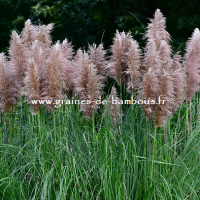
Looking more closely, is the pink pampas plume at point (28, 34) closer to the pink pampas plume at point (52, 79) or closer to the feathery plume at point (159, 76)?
the pink pampas plume at point (52, 79)

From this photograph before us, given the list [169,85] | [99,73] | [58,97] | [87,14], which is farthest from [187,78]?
[87,14]

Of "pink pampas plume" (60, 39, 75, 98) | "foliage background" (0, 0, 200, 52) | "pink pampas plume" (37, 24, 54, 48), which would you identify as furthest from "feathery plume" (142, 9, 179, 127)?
"foliage background" (0, 0, 200, 52)

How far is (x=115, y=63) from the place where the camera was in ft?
11.2

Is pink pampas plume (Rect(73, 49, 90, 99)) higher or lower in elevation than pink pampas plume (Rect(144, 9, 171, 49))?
lower

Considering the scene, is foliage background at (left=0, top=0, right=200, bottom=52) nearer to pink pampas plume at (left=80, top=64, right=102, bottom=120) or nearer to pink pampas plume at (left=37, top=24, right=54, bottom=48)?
pink pampas plume at (left=37, top=24, right=54, bottom=48)

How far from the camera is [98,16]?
398 inches

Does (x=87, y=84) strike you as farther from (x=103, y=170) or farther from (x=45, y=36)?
(x=45, y=36)

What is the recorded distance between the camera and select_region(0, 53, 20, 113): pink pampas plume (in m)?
3.48

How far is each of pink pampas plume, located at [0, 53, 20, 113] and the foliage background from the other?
250 inches

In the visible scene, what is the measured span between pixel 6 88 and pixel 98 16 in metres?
7.15

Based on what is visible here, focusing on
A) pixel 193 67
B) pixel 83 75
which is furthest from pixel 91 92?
pixel 193 67

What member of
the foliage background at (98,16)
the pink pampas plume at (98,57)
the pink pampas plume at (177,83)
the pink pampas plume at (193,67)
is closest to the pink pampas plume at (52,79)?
the pink pampas plume at (98,57)

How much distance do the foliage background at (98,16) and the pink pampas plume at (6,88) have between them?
250 inches

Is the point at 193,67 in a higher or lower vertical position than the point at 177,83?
higher
